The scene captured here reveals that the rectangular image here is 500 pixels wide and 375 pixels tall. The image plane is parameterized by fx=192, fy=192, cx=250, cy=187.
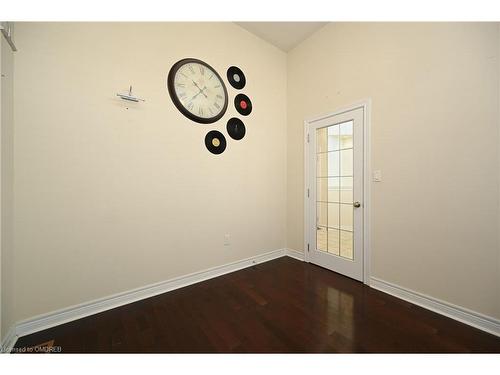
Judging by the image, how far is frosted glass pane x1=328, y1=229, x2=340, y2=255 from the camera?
2385mm

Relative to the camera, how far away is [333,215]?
246cm

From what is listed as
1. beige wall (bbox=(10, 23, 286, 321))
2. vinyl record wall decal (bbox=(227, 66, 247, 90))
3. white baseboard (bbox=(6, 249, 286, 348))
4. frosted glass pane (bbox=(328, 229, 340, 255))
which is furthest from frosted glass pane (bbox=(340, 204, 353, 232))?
vinyl record wall decal (bbox=(227, 66, 247, 90))

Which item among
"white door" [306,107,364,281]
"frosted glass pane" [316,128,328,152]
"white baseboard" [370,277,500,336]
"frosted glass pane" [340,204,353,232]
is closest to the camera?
"white baseboard" [370,277,500,336]

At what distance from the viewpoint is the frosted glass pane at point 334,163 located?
93.6 inches

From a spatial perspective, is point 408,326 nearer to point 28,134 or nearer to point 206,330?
point 206,330

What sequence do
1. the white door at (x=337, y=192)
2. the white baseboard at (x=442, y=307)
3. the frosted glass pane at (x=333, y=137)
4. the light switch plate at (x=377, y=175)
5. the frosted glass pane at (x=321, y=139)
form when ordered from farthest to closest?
the frosted glass pane at (x=321, y=139) < the frosted glass pane at (x=333, y=137) < the white door at (x=337, y=192) < the light switch plate at (x=377, y=175) < the white baseboard at (x=442, y=307)

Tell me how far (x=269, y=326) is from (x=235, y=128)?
2080mm

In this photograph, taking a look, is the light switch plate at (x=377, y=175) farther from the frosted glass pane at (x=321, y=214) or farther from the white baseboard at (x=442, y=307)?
the white baseboard at (x=442, y=307)

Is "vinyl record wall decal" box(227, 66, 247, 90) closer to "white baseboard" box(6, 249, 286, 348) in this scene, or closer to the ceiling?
the ceiling

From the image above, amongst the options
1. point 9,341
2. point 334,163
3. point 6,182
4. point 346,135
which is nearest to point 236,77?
point 346,135

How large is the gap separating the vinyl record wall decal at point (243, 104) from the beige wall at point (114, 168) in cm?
10

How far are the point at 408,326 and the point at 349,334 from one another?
1.61ft

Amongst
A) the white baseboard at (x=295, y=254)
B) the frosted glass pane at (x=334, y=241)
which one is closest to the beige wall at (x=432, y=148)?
the frosted glass pane at (x=334, y=241)

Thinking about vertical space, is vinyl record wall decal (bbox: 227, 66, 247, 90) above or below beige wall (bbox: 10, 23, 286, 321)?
above
